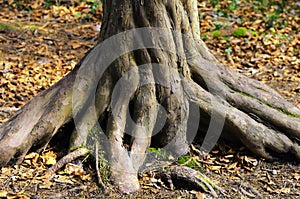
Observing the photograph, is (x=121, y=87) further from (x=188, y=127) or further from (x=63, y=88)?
(x=188, y=127)

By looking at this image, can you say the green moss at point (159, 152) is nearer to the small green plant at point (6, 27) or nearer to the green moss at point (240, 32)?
the green moss at point (240, 32)

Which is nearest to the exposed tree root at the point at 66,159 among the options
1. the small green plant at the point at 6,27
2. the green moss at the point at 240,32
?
the small green plant at the point at 6,27

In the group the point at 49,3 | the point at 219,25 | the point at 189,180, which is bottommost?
the point at 189,180

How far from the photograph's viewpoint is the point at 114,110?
4.52 metres

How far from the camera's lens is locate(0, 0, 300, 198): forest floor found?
4199 millimetres

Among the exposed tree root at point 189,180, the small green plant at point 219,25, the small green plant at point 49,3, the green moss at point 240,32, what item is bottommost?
the exposed tree root at point 189,180

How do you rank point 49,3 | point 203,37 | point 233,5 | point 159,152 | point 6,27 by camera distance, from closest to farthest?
point 159,152 → point 6,27 → point 203,37 → point 49,3 → point 233,5

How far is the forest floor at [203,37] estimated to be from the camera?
4.20 m

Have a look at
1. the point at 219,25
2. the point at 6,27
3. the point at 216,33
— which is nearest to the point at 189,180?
the point at 216,33

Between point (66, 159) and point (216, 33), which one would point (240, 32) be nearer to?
point (216, 33)

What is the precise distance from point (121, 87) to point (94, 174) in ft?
2.98

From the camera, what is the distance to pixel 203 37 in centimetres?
830

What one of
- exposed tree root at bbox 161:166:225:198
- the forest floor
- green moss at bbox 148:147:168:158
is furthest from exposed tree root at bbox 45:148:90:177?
exposed tree root at bbox 161:166:225:198

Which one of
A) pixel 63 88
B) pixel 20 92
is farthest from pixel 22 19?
pixel 63 88
